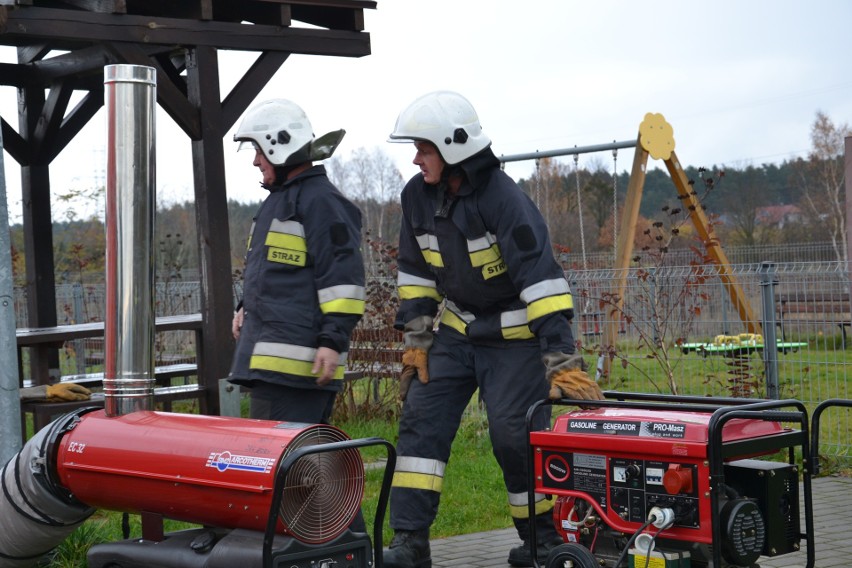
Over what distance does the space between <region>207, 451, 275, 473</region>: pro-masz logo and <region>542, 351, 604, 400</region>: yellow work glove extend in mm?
1391

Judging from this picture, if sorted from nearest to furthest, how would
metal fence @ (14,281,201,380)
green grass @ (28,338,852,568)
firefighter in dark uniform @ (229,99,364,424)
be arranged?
firefighter in dark uniform @ (229,99,364,424) < green grass @ (28,338,852,568) < metal fence @ (14,281,201,380)

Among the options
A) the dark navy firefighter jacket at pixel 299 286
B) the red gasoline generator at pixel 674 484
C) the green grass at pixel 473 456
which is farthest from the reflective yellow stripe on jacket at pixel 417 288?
the green grass at pixel 473 456

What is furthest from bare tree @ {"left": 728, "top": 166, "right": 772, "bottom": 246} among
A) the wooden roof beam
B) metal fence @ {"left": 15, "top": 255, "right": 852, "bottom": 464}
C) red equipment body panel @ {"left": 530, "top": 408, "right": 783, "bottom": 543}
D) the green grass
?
red equipment body panel @ {"left": 530, "top": 408, "right": 783, "bottom": 543}

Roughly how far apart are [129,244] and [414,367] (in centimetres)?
154

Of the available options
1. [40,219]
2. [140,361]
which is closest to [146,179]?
[140,361]

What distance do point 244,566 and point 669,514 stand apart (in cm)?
157

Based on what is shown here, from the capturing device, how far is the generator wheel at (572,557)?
172 inches

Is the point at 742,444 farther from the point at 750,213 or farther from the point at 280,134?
the point at 750,213

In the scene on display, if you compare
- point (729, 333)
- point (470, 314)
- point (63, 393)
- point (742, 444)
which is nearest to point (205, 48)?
point (63, 393)

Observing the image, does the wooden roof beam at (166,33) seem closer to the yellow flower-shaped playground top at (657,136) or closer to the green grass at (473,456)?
the green grass at (473,456)

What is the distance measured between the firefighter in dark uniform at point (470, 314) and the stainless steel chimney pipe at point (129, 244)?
4.03 ft

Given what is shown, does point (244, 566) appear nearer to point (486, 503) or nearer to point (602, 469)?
point (602, 469)

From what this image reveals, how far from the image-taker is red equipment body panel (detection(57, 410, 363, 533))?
404 cm

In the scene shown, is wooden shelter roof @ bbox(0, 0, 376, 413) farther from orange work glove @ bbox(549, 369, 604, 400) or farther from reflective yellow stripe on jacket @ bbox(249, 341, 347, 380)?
orange work glove @ bbox(549, 369, 604, 400)
